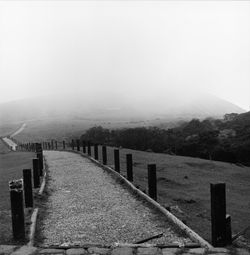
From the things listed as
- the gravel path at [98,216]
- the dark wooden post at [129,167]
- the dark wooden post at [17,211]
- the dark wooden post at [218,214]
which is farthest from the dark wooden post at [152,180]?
the dark wooden post at [218,214]

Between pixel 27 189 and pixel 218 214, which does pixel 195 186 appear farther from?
pixel 218 214

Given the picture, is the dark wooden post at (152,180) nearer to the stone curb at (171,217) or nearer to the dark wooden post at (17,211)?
the stone curb at (171,217)

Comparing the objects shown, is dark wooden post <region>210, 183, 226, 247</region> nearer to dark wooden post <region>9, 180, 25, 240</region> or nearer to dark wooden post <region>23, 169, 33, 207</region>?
dark wooden post <region>9, 180, 25, 240</region>

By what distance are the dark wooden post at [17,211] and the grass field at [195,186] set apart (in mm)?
3088

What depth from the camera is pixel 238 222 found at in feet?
34.9

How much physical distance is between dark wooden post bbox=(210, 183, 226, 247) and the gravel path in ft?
2.19

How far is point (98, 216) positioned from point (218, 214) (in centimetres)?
330

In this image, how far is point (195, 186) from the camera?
51.8 feet

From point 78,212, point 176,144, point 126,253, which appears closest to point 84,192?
point 78,212

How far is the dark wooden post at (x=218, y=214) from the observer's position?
6637 mm

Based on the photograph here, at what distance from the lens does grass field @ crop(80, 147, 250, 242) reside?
9.98 m

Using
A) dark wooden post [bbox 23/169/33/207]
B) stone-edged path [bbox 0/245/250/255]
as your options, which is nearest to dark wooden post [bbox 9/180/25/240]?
stone-edged path [bbox 0/245/250/255]

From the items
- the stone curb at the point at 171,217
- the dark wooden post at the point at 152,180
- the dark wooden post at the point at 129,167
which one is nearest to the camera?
the stone curb at the point at 171,217

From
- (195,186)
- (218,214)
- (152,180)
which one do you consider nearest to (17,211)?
(218,214)
